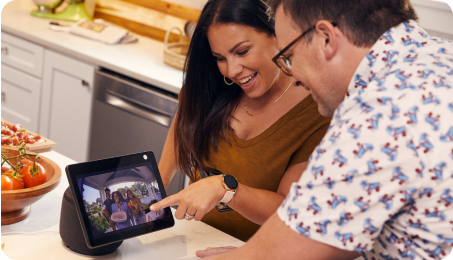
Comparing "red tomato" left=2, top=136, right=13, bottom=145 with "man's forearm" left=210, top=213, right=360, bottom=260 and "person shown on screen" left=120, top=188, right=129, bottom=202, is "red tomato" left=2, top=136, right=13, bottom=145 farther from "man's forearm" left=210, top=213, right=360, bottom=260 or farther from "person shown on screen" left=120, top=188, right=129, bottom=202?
"man's forearm" left=210, top=213, right=360, bottom=260

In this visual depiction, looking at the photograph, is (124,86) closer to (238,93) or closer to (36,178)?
(238,93)

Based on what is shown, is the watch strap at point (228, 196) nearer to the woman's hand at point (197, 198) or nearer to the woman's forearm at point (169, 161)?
the woman's hand at point (197, 198)

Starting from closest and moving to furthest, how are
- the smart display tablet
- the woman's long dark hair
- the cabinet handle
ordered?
the smart display tablet < the woman's long dark hair < the cabinet handle

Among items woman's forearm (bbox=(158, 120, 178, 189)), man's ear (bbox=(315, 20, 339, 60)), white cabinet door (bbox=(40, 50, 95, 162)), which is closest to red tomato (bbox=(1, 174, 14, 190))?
woman's forearm (bbox=(158, 120, 178, 189))

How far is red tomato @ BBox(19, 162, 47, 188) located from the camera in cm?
97

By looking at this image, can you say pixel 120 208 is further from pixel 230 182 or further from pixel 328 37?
pixel 328 37

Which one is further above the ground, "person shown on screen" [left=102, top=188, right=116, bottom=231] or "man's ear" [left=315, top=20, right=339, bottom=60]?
"man's ear" [left=315, top=20, right=339, bottom=60]

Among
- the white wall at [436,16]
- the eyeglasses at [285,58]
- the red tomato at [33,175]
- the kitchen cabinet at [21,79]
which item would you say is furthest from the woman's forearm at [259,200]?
the kitchen cabinet at [21,79]

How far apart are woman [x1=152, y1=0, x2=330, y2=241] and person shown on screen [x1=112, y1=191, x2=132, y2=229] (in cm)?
17

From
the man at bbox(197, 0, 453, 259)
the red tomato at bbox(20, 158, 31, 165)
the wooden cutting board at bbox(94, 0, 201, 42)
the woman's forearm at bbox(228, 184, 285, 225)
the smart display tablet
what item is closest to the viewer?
the man at bbox(197, 0, 453, 259)

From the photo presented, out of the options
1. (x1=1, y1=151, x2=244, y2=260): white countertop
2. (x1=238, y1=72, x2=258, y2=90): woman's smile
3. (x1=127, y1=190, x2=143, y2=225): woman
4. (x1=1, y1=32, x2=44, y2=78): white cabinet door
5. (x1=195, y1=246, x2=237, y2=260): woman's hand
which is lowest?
(x1=1, y1=32, x2=44, y2=78): white cabinet door

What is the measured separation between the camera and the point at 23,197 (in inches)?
37.0

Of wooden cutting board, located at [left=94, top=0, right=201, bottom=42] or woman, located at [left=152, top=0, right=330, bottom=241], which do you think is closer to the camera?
woman, located at [left=152, top=0, right=330, bottom=241]

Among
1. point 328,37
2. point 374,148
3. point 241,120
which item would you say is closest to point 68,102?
point 241,120
